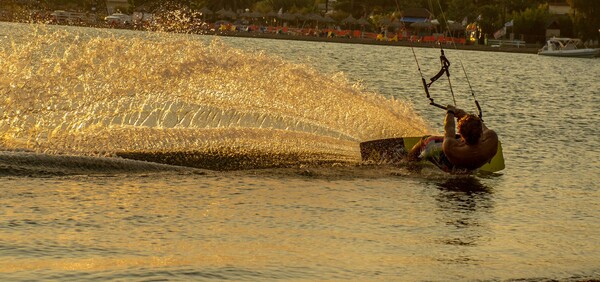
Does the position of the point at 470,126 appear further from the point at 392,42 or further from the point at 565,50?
the point at 392,42

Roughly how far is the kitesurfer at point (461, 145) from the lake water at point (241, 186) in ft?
1.04

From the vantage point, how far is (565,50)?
449 ft

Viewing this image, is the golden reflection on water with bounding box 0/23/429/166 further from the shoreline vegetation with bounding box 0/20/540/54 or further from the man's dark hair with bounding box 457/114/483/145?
the shoreline vegetation with bounding box 0/20/540/54

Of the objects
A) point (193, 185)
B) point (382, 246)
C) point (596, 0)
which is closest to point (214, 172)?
point (193, 185)

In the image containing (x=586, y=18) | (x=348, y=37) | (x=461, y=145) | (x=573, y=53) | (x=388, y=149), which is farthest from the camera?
(x=348, y=37)

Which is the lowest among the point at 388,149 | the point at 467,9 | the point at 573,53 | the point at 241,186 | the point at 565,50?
the point at 573,53

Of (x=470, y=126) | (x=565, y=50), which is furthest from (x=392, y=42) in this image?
(x=470, y=126)

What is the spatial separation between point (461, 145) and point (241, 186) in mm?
3960

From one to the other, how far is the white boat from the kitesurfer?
11411 centimetres

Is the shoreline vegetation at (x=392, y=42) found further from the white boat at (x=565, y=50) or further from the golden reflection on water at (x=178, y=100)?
the golden reflection on water at (x=178, y=100)

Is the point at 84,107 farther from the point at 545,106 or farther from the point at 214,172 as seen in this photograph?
the point at 545,106

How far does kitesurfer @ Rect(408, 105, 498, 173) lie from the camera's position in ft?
69.4

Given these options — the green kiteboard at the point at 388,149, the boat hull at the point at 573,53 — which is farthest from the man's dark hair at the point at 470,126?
the boat hull at the point at 573,53

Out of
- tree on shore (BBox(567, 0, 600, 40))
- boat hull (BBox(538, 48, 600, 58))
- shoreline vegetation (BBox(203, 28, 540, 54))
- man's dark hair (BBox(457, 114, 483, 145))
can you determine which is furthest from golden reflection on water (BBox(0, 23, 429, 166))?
shoreline vegetation (BBox(203, 28, 540, 54))
